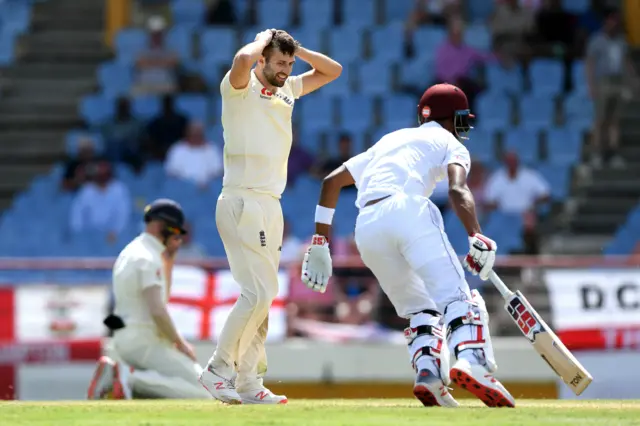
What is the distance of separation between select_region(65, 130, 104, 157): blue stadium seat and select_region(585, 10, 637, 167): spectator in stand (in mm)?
6668

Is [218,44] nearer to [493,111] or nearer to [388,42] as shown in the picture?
[388,42]

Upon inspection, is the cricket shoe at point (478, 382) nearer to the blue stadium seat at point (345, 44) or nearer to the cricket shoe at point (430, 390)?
the cricket shoe at point (430, 390)

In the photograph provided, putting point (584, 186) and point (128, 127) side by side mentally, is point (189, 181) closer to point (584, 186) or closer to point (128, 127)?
point (128, 127)

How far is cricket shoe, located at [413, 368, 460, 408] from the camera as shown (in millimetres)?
7945

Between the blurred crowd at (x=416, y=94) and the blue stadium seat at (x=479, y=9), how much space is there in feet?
0.30

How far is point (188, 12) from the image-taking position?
21266 millimetres

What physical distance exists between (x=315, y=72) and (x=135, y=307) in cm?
296

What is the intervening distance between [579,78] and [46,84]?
8024mm

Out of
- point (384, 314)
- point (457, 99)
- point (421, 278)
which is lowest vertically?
point (384, 314)

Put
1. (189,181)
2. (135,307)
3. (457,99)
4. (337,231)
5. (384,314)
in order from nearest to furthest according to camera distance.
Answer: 1. (457,99)
2. (135,307)
3. (384,314)
4. (337,231)
5. (189,181)

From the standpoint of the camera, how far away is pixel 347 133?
744 inches

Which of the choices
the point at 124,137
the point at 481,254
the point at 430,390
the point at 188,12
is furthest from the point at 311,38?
the point at 430,390

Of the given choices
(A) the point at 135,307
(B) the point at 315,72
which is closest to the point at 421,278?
(B) the point at 315,72

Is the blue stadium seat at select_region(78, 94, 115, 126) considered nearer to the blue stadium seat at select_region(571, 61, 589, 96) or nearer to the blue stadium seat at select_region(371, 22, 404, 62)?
the blue stadium seat at select_region(371, 22, 404, 62)
